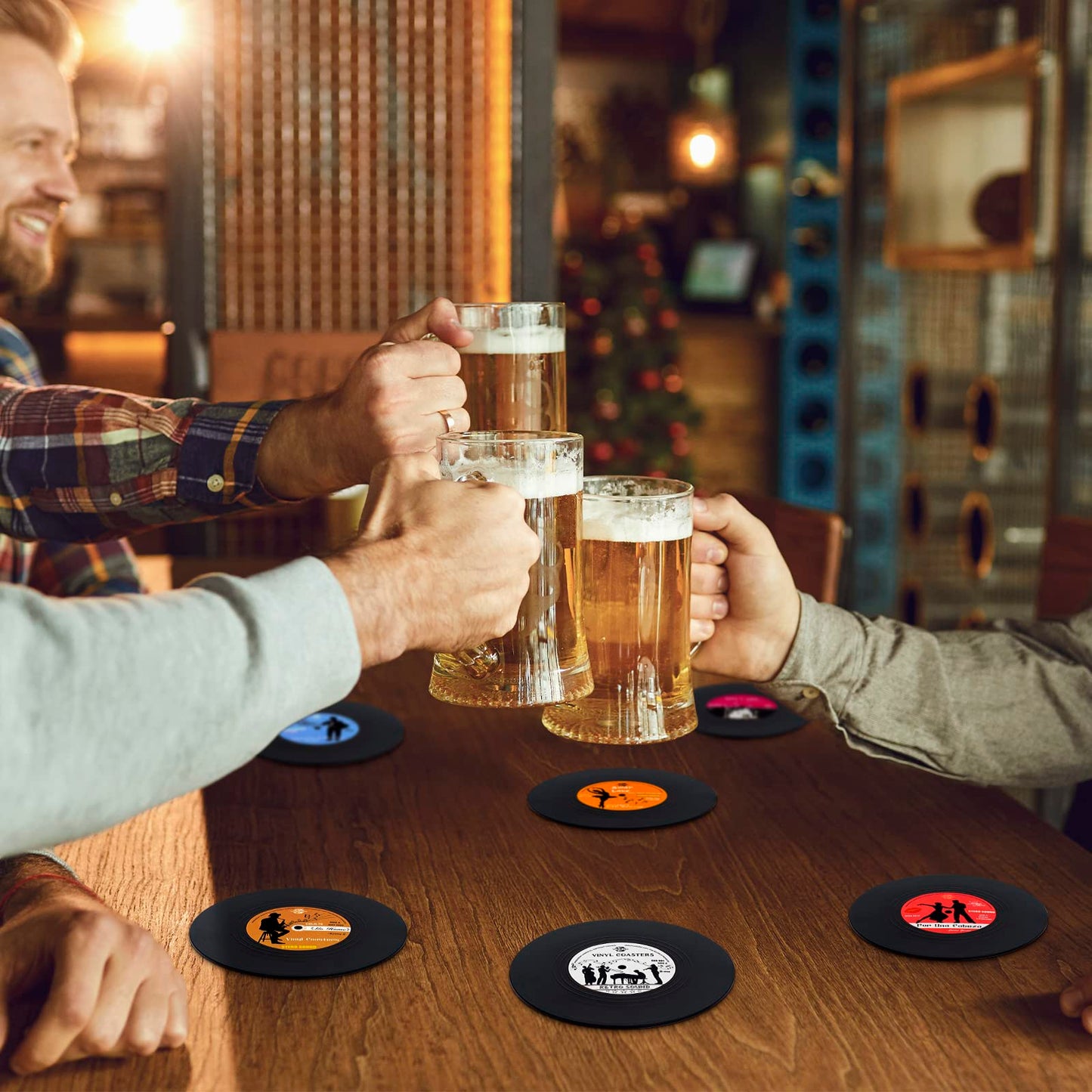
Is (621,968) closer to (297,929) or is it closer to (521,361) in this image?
(297,929)

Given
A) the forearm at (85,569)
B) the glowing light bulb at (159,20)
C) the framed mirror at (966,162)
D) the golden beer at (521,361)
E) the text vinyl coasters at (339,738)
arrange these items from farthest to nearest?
1. the framed mirror at (966,162)
2. the glowing light bulb at (159,20)
3. the forearm at (85,569)
4. the text vinyl coasters at (339,738)
5. the golden beer at (521,361)

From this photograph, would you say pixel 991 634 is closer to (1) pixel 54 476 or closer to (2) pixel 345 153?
(1) pixel 54 476

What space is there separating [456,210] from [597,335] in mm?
2833

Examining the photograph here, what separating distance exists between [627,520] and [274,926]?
37 centimetres

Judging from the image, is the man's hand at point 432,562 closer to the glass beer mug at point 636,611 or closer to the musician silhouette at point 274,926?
the glass beer mug at point 636,611

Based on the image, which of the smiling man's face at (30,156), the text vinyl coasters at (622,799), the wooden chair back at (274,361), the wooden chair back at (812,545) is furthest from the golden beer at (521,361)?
the wooden chair back at (274,361)

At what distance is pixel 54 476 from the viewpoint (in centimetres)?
148

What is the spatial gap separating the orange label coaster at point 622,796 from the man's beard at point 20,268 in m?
1.27

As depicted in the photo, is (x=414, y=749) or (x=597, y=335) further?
(x=597, y=335)

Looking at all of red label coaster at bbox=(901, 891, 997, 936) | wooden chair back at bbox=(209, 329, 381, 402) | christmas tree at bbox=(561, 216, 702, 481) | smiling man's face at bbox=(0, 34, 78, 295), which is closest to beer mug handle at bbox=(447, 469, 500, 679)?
red label coaster at bbox=(901, 891, 997, 936)

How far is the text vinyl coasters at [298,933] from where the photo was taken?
2.82 ft

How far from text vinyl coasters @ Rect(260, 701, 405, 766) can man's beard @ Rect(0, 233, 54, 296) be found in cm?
95

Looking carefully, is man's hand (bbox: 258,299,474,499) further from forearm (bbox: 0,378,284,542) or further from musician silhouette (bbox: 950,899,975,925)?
musician silhouette (bbox: 950,899,975,925)

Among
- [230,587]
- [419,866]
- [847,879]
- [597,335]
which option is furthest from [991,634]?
[597,335]
